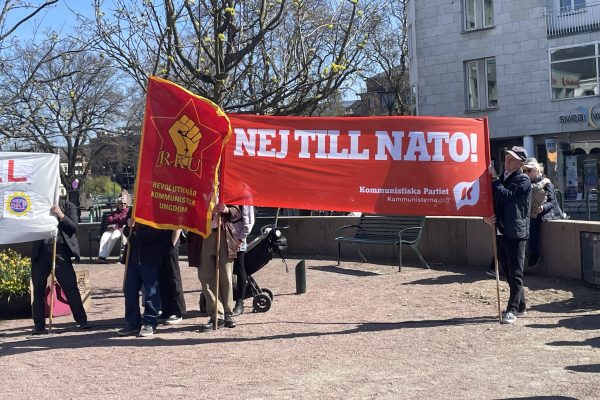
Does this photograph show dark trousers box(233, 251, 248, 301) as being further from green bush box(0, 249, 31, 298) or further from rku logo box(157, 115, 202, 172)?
green bush box(0, 249, 31, 298)

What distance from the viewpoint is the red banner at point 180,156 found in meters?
7.66

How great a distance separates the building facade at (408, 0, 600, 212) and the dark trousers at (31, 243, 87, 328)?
75.1 ft

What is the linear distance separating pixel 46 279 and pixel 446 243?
251 inches

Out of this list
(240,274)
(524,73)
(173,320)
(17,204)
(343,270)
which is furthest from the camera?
(524,73)

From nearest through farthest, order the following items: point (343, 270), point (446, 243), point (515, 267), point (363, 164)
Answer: point (515, 267), point (363, 164), point (343, 270), point (446, 243)

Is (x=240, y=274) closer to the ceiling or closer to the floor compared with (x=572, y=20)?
closer to the floor

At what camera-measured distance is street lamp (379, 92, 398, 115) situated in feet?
138

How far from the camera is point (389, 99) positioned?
4419cm

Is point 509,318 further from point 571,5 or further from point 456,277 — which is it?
point 571,5

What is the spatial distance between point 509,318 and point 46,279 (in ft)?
16.8

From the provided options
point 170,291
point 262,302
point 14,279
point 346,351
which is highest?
point 14,279

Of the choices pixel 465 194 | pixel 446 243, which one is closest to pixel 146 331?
pixel 465 194

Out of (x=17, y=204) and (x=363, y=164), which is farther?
(x=17, y=204)

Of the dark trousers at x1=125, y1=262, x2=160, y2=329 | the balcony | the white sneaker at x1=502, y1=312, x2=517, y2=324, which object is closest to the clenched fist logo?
the dark trousers at x1=125, y1=262, x2=160, y2=329
